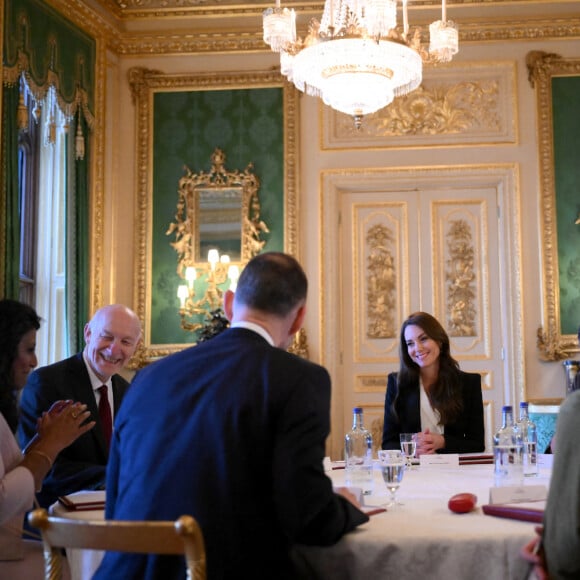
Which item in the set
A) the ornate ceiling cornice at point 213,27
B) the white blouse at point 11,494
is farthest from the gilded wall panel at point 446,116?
the white blouse at point 11,494

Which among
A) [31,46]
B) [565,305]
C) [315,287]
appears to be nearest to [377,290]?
[315,287]

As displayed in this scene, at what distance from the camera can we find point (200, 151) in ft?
26.9

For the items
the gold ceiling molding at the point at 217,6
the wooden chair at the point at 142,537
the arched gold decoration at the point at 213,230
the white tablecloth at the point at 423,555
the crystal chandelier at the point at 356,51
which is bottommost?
the white tablecloth at the point at 423,555

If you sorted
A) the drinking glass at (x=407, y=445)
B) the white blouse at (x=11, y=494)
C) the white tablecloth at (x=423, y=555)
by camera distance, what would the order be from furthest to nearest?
the drinking glass at (x=407, y=445), the white blouse at (x=11, y=494), the white tablecloth at (x=423, y=555)

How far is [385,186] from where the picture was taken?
8.02 m

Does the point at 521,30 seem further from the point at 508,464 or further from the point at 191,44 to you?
the point at 508,464

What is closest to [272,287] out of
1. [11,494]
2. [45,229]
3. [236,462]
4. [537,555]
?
[236,462]

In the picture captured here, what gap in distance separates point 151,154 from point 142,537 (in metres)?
A: 6.61

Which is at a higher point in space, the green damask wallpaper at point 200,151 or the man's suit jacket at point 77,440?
the green damask wallpaper at point 200,151

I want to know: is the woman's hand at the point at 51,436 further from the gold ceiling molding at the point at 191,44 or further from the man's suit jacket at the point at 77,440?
the gold ceiling molding at the point at 191,44

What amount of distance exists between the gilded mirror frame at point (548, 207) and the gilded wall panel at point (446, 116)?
233 mm

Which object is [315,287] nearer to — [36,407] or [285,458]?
[36,407]

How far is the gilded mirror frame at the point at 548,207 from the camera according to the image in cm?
761

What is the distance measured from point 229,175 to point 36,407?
15.5 feet
